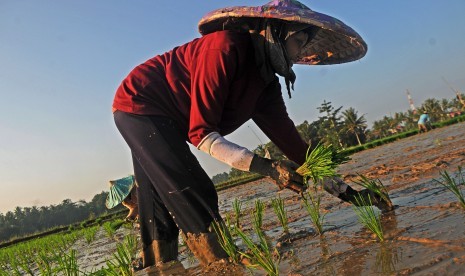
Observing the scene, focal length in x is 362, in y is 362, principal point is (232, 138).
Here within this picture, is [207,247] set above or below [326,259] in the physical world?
above

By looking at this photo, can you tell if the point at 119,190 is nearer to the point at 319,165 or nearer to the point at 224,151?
the point at 224,151

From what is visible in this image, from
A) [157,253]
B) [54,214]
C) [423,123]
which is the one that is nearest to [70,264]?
[157,253]

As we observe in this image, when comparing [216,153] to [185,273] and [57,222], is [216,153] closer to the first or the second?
[185,273]

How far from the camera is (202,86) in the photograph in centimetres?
178

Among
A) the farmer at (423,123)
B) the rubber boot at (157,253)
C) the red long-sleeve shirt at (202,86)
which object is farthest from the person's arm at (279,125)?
the farmer at (423,123)

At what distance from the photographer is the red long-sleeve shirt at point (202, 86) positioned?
177 centimetres

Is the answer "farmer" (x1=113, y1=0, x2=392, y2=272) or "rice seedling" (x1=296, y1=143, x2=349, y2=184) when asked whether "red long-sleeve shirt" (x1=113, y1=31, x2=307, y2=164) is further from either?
"rice seedling" (x1=296, y1=143, x2=349, y2=184)

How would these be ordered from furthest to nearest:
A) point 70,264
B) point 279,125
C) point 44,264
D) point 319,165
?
point 44,264 → point 279,125 → point 70,264 → point 319,165

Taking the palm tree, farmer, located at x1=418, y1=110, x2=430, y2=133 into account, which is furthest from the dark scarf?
the palm tree

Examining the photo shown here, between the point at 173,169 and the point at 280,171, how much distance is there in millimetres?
586

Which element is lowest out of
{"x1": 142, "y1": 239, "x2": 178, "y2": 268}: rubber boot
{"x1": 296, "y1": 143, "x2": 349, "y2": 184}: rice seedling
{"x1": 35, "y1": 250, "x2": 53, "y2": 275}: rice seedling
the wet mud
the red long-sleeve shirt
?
the wet mud

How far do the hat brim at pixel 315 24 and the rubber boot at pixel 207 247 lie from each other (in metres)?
1.15

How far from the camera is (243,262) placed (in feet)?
6.04

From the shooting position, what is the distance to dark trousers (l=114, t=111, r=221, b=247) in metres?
1.93
